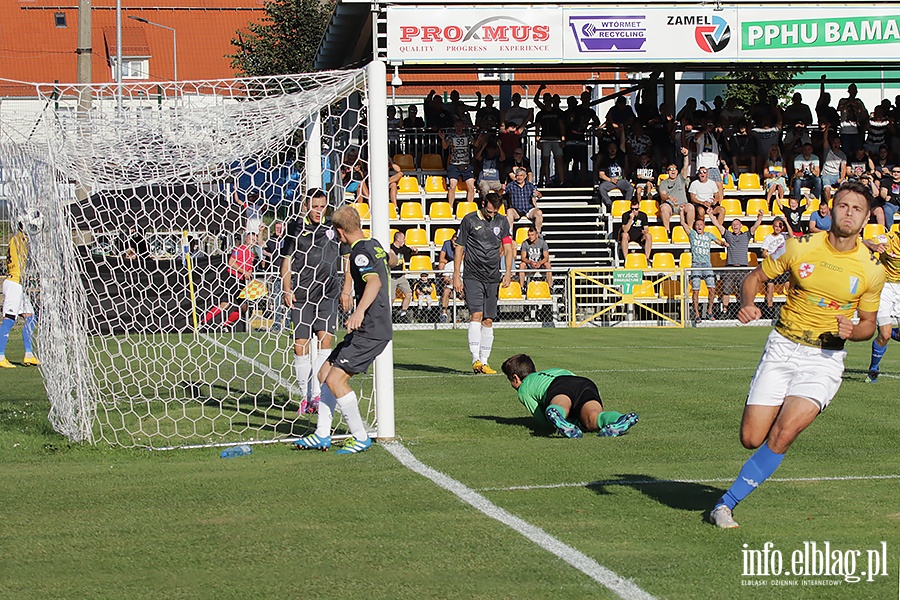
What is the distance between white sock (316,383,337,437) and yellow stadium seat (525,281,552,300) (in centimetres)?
1609

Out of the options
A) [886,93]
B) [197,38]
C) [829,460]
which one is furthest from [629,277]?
[197,38]

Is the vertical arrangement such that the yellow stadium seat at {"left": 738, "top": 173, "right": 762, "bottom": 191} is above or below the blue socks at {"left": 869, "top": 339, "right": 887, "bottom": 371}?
above

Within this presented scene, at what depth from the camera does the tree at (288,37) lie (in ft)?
152

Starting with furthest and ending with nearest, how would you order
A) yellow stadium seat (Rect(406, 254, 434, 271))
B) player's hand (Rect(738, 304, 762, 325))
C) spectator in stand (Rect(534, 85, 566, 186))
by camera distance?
spectator in stand (Rect(534, 85, 566, 186)) < yellow stadium seat (Rect(406, 254, 434, 271)) < player's hand (Rect(738, 304, 762, 325))

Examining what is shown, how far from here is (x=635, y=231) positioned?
26.6 metres

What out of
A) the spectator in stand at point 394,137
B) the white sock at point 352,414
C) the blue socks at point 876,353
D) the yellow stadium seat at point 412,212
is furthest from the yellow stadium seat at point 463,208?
the white sock at point 352,414

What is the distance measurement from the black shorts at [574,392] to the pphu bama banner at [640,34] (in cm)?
1686

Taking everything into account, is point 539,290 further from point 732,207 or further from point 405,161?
point 732,207

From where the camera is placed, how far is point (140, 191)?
41.0 feet

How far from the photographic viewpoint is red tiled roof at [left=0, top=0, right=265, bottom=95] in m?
66.8

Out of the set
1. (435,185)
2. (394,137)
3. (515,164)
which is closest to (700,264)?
(515,164)

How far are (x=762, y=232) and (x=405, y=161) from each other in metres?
8.84

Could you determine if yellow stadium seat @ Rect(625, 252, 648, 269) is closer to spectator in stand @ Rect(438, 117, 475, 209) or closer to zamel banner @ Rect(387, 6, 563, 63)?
spectator in stand @ Rect(438, 117, 475, 209)

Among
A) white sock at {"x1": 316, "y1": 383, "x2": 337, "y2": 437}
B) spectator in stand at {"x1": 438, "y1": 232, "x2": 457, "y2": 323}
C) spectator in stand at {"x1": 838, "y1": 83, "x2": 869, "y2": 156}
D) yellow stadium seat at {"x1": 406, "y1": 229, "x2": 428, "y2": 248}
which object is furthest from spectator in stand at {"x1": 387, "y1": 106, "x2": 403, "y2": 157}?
white sock at {"x1": 316, "y1": 383, "x2": 337, "y2": 437}
